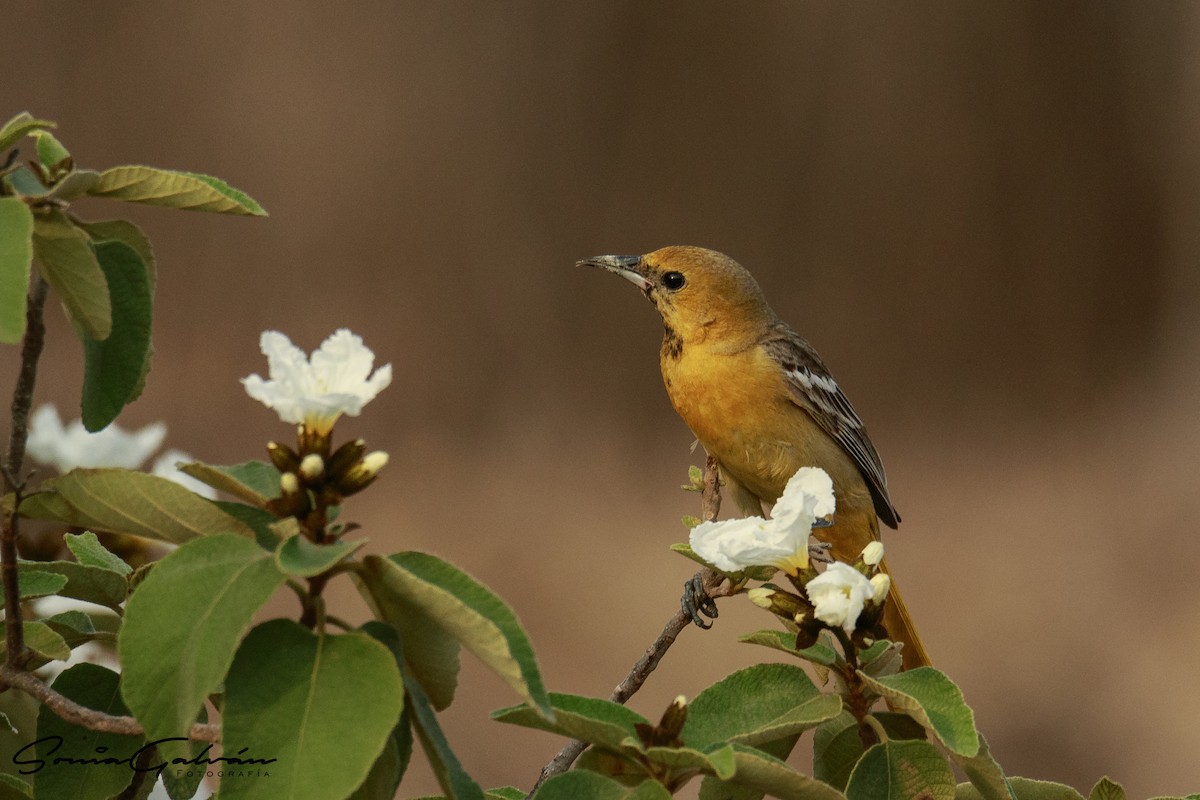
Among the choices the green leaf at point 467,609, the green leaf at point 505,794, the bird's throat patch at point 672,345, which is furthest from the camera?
the bird's throat patch at point 672,345

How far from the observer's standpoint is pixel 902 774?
29.9 inches

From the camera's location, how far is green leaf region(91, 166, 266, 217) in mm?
712

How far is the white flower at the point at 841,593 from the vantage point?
77cm

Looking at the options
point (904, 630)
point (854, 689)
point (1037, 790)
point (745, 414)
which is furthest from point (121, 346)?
point (904, 630)

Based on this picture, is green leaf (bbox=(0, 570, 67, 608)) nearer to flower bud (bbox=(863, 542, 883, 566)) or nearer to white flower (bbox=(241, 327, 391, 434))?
white flower (bbox=(241, 327, 391, 434))

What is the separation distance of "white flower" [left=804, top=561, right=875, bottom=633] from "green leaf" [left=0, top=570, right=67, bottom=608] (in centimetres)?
47

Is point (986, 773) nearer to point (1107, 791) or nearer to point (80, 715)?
point (1107, 791)

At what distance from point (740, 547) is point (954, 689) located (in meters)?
0.15

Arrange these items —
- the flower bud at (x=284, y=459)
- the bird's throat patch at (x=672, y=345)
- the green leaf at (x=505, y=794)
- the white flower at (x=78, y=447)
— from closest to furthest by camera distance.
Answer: the flower bud at (x=284, y=459) → the green leaf at (x=505, y=794) → the white flower at (x=78, y=447) → the bird's throat patch at (x=672, y=345)

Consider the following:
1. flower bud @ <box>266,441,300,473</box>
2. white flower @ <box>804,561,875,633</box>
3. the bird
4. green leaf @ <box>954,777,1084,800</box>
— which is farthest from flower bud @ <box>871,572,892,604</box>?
the bird

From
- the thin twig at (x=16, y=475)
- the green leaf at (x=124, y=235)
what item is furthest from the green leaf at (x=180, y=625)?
the green leaf at (x=124, y=235)

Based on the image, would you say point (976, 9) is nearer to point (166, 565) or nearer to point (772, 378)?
point (772, 378)

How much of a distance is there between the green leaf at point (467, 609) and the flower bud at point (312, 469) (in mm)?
66

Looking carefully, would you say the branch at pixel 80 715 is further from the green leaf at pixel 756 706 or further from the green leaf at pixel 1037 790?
the green leaf at pixel 1037 790
